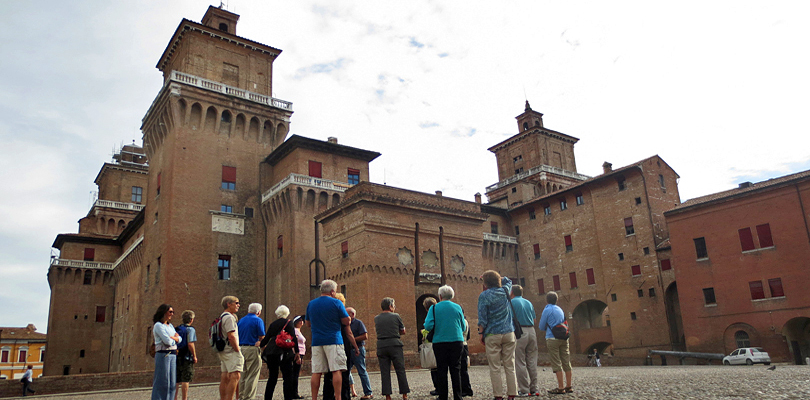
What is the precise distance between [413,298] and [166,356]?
1993cm

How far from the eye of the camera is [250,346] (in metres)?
9.56

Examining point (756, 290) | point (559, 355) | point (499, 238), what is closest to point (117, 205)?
point (499, 238)

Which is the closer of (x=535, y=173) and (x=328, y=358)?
(x=328, y=358)

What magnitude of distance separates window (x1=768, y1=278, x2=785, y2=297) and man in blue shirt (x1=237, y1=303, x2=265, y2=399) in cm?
3020

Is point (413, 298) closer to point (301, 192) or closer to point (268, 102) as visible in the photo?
point (301, 192)

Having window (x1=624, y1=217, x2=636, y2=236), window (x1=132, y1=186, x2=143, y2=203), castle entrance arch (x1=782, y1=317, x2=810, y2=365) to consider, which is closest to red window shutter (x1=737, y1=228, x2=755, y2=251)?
castle entrance arch (x1=782, y1=317, x2=810, y2=365)

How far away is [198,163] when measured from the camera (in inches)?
1459

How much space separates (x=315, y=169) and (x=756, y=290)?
1055 inches

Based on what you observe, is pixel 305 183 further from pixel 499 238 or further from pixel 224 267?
pixel 499 238

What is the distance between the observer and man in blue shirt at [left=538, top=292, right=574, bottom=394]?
9484mm

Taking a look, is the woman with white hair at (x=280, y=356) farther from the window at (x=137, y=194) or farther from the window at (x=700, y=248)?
the window at (x=137, y=194)

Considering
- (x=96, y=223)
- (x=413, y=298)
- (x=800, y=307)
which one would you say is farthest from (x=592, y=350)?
(x=96, y=223)

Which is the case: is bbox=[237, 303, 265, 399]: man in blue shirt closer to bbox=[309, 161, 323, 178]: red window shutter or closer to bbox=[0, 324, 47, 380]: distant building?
bbox=[309, 161, 323, 178]: red window shutter

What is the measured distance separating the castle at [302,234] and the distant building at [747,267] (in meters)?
3.27
